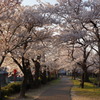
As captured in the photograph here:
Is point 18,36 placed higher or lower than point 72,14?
lower

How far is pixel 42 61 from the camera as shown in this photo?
3738 cm

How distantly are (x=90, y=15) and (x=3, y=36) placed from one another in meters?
6.50

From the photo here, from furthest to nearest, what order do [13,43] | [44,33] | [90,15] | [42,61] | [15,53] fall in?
[42,61] < [44,33] < [15,53] < [13,43] < [90,15]

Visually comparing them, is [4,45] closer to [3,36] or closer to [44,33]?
[3,36]

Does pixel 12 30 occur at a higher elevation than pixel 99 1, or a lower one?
lower

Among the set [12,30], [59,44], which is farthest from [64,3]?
[12,30]

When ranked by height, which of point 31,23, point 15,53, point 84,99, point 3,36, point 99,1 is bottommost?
point 84,99

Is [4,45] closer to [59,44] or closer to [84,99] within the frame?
[59,44]

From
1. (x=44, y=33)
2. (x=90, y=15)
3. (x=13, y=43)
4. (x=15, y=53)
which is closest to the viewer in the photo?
(x=90, y=15)

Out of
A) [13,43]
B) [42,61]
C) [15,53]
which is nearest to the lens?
[13,43]

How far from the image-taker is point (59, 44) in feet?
57.1

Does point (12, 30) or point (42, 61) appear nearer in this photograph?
point (12, 30)

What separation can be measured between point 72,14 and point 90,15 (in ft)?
4.16

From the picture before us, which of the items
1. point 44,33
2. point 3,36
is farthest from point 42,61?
point 3,36
